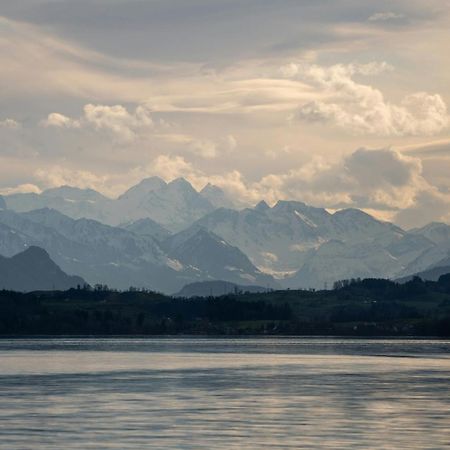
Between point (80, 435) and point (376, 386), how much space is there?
63.9 m

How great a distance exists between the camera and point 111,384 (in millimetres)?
159375

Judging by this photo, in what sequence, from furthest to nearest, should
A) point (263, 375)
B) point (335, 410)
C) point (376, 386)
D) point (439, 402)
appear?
point (263, 375) → point (376, 386) → point (439, 402) → point (335, 410)

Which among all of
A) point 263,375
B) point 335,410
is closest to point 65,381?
point 263,375

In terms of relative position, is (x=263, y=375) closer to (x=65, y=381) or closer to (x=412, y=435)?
(x=65, y=381)

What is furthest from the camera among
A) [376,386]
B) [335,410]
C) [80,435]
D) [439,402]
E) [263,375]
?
[263,375]

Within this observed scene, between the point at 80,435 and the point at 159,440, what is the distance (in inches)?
279

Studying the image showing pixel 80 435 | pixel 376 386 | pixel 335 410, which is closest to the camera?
pixel 80 435

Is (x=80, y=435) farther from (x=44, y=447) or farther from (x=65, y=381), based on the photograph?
(x=65, y=381)

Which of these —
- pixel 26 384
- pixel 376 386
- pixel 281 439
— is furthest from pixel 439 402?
pixel 26 384

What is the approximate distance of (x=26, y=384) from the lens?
157 meters

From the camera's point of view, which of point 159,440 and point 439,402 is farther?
point 439,402

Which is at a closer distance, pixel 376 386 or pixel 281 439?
pixel 281 439

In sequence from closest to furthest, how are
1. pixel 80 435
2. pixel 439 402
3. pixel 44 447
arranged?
pixel 44 447 < pixel 80 435 < pixel 439 402

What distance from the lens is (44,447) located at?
305 feet
